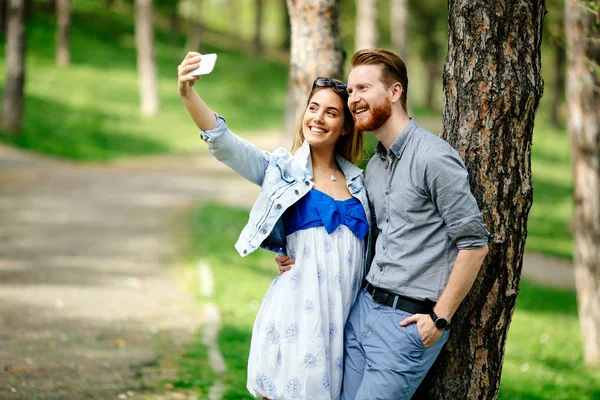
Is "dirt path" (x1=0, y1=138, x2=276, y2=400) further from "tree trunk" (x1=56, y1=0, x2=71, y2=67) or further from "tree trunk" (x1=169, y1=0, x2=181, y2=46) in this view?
"tree trunk" (x1=169, y1=0, x2=181, y2=46)

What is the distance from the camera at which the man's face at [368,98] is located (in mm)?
3514

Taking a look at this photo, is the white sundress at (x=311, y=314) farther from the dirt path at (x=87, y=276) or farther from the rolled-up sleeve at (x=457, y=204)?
the dirt path at (x=87, y=276)

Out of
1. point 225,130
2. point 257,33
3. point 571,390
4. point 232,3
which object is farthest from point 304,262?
point 232,3

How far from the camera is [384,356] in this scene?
340 centimetres

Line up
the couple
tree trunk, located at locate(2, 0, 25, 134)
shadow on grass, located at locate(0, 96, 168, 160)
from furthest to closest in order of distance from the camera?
shadow on grass, located at locate(0, 96, 168, 160) → tree trunk, located at locate(2, 0, 25, 134) → the couple

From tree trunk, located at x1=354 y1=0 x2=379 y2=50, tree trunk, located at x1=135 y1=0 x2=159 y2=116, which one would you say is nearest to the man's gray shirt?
tree trunk, located at x1=354 y1=0 x2=379 y2=50

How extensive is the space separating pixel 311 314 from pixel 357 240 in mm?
468

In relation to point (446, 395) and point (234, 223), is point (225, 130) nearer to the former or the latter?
point (446, 395)

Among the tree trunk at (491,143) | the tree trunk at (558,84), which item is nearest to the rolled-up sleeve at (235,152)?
the tree trunk at (491,143)

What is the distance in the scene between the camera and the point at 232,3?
53000mm

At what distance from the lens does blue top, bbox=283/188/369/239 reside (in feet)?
12.3

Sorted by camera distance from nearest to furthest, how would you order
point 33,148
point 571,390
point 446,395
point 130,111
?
point 446,395 < point 571,390 < point 33,148 < point 130,111

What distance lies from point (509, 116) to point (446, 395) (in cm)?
151

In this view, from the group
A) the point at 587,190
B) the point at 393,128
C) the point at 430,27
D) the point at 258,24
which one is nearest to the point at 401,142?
the point at 393,128
